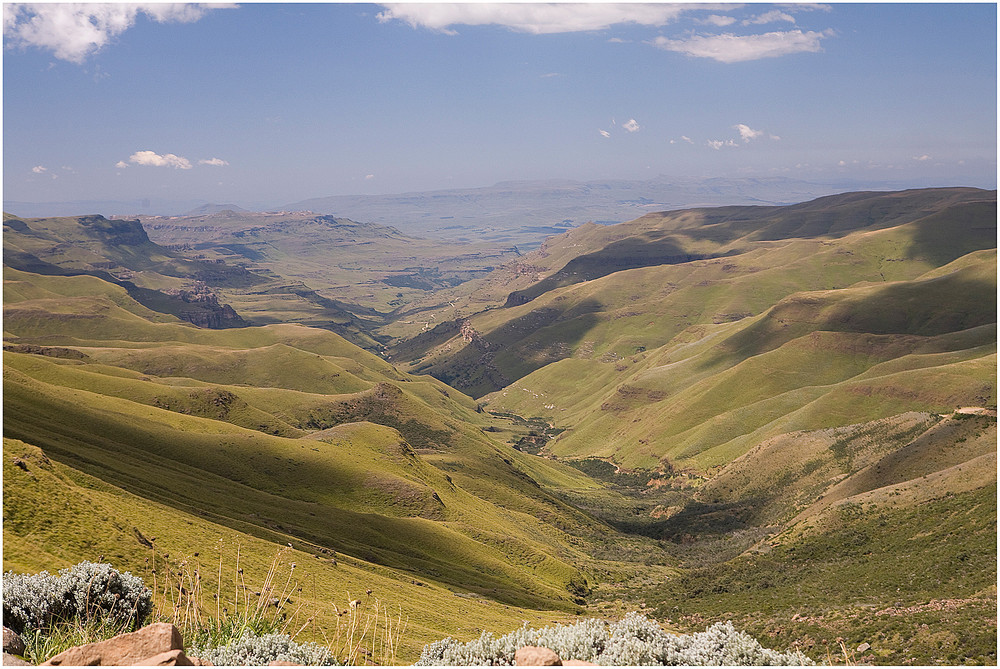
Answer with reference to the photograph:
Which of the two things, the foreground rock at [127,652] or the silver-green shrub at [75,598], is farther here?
the silver-green shrub at [75,598]

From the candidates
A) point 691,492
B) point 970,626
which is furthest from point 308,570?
point 691,492

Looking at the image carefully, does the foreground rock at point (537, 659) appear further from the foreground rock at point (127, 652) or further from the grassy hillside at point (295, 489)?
the grassy hillside at point (295, 489)

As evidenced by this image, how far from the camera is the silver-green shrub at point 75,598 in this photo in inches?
615

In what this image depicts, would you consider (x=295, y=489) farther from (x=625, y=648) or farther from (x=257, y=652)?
Result: (x=625, y=648)

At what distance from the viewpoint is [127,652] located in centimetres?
1230

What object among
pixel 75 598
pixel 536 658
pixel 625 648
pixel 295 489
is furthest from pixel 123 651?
pixel 295 489

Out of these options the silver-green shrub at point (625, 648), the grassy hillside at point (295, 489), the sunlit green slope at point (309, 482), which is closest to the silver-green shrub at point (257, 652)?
the silver-green shrub at point (625, 648)

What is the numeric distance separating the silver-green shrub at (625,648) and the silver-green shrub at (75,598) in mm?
8790

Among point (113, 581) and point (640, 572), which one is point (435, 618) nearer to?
point (113, 581)

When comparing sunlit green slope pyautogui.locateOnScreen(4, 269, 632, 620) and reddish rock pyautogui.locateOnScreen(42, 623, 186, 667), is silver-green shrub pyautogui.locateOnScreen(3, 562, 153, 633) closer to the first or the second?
reddish rock pyautogui.locateOnScreen(42, 623, 186, 667)

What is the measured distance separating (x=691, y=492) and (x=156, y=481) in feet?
442

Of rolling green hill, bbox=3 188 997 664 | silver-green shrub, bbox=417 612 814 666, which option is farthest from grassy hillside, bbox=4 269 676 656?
silver-green shrub, bbox=417 612 814 666

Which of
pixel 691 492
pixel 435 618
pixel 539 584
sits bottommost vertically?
pixel 691 492

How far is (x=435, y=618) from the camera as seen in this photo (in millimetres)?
53188
